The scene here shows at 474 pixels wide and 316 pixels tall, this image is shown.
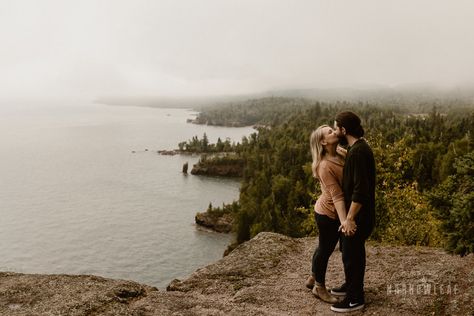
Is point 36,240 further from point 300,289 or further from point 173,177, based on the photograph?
point 300,289

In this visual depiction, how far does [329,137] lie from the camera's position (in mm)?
9570

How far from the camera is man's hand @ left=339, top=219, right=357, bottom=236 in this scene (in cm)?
918

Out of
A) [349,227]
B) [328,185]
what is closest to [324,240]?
[349,227]

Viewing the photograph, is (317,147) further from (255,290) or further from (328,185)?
(255,290)

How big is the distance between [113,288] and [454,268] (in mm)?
8883

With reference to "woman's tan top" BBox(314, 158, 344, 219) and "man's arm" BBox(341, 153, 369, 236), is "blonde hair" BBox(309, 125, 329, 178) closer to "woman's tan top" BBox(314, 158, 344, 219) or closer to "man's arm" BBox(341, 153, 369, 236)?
"woman's tan top" BBox(314, 158, 344, 219)

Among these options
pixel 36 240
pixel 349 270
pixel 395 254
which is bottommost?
A: pixel 36 240

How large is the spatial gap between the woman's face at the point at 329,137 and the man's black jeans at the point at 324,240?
1665 mm

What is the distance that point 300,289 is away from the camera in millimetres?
11477

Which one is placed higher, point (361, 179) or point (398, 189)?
point (361, 179)

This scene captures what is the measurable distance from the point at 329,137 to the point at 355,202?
1.48 metres

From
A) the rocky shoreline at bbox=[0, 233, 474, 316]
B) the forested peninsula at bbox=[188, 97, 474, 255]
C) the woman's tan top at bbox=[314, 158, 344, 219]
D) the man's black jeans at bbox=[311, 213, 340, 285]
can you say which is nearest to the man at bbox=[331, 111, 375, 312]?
the woman's tan top at bbox=[314, 158, 344, 219]

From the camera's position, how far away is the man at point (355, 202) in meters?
9.01

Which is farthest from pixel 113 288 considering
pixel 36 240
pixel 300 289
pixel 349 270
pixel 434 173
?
pixel 434 173
